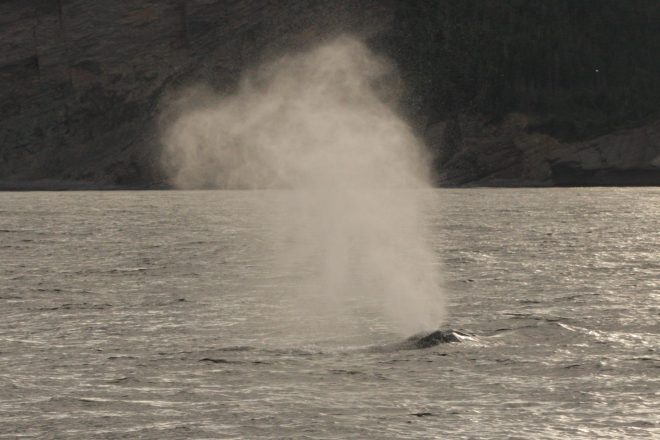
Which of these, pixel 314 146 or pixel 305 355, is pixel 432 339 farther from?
pixel 314 146

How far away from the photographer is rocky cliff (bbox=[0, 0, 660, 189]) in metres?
158

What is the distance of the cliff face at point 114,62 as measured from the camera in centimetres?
16788

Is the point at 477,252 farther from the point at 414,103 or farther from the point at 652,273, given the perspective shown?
the point at 414,103

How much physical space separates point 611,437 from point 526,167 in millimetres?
144307

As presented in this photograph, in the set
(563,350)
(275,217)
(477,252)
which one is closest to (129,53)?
(275,217)

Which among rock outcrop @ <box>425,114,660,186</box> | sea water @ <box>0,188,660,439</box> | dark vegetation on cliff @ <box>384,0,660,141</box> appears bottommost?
sea water @ <box>0,188,660,439</box>

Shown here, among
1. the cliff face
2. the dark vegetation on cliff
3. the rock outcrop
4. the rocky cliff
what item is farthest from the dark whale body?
the cliff face

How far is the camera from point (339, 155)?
3376 inches

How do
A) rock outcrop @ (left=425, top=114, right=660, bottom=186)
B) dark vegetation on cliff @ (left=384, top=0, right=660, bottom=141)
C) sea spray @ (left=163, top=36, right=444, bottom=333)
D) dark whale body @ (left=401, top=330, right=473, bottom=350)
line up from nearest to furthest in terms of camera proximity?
dark whale body @ (left=401, top=330, right=473, bottom=350) → sea spray @ (left=163, top=36, right=444, bottom=333) → rock outcrop @ (left=425, top=114, right=660, bottom=186) → dark vegetation on cliff @ (left=384, top=0, right=660, bottom=141)

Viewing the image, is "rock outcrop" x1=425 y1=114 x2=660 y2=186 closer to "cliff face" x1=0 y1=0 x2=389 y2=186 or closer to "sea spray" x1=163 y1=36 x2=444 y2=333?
"sea spray" x1=163 y1=36 x2=444 y2=333

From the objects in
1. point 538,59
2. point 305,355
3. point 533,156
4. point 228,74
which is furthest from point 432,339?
point 538,59

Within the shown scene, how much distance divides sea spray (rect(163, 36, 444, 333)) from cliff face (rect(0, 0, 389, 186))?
3.78 m

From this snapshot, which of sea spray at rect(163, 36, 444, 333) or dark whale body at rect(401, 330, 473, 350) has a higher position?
sea spray at rect(163, 36, 444, 333)

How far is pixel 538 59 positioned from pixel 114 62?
55974mm
